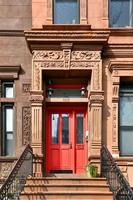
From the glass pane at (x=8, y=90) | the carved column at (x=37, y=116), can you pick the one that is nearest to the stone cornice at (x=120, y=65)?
the carved column at (x=37, y=116)

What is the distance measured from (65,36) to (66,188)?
156 inches

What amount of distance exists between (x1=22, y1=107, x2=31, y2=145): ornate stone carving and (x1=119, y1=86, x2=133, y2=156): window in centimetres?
243

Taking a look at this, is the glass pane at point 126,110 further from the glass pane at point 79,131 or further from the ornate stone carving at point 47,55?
the ornate stone carving at point 47,55

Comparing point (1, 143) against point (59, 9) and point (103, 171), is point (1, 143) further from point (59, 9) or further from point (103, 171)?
point (59, 9)

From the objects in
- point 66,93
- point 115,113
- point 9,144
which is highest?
point 66,93

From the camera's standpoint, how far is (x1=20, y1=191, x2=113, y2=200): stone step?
11.1 m

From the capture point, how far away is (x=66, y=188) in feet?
37.8

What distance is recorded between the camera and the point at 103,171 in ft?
41.4

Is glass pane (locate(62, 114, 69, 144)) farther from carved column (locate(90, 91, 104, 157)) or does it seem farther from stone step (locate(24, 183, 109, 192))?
stone step (locate(24, 183, 109, 192))

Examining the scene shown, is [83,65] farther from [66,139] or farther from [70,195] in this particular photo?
[70,195]

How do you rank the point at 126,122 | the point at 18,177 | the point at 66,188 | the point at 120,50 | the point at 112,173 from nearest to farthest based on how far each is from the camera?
the point at 18,177, the point at 66,188, the point at 112,173, the point at 120,50, the point at 126,122

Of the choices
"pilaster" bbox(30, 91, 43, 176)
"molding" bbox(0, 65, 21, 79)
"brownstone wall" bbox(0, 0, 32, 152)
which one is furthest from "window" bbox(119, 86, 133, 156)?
"molding" bbox(0, 65, 21, 79)

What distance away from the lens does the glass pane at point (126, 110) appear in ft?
44.2

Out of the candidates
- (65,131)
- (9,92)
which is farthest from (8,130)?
(65,131)
